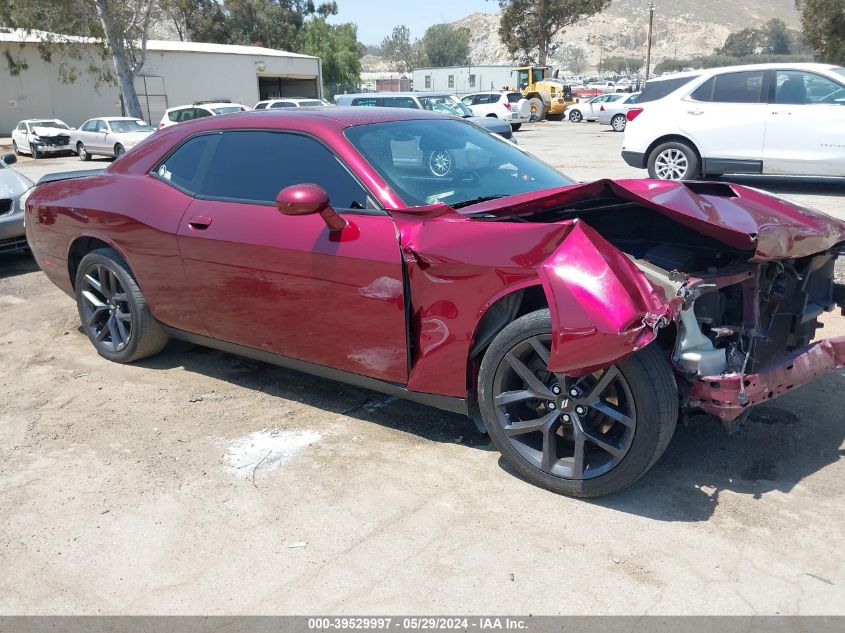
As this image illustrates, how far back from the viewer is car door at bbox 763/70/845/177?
31.9ft

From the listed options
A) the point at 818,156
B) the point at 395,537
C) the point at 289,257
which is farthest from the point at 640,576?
the point at 818,156

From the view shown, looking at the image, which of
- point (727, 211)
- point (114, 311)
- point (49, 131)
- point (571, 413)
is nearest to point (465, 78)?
point (49, 131)

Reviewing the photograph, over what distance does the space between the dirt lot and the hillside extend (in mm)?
155455

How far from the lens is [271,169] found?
402 centimetres

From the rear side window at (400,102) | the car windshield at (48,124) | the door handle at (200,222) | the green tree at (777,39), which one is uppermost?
the green tree at (777,39)

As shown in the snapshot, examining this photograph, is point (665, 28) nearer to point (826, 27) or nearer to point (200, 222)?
point (826, 27)

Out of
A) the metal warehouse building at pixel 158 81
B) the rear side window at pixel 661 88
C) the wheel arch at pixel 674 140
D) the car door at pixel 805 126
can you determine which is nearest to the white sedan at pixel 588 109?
the metal warehouse building at pixel 158 81

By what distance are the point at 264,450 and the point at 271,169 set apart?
149 centimetres

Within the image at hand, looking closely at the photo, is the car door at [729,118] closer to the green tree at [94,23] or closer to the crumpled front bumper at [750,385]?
the crumpled front bumper at [750,385]

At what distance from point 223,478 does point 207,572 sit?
0.71 m

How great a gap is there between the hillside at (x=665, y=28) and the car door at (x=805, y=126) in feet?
486

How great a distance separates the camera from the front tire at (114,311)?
470 centimetres

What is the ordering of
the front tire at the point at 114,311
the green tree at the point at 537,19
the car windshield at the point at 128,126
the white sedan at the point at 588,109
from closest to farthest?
the front tire at the point at 114,311
the car windshield at the point at 128,126
the white sedan at the point at 588,109
the green tree at the point at 537,19

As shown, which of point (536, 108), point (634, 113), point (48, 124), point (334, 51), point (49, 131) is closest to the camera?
point (634, 113)
